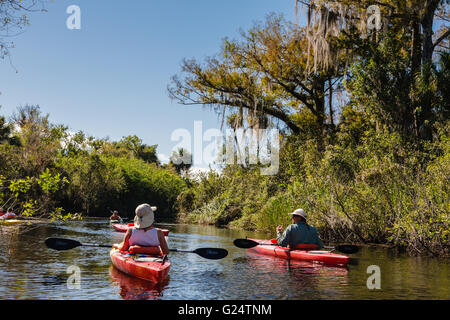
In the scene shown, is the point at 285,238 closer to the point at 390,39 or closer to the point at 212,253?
the point at 212,253

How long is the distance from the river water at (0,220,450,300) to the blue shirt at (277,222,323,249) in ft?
2.02

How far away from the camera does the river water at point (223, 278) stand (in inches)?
324

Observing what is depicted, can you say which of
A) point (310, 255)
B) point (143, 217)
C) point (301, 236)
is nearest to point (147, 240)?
point (143, 217)

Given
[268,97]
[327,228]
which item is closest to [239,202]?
[268,97]

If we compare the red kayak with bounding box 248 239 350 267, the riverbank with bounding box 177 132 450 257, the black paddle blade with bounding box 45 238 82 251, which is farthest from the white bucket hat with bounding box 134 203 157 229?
the riverbank with bounding box 177 132 450 257

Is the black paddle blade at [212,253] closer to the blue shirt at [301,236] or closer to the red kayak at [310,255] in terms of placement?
the red kayak at [310,255]

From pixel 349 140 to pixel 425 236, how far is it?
11.2 m

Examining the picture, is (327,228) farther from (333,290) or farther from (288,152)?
(288,152)

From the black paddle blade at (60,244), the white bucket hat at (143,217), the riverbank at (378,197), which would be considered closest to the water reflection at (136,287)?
the white bucket hat at (143,217)

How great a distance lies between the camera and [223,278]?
997 cm

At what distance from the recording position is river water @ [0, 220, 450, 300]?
27.0 ft

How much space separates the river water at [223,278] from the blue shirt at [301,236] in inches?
24.2

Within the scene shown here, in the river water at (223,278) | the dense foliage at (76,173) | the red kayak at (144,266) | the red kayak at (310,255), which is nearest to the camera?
the river water at (223,278)

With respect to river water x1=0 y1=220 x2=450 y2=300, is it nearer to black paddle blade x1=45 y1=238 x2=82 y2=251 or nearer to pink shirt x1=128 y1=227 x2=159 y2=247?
black paddle blade x1=45 y1=238 x2=82 y2=251
